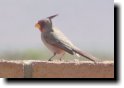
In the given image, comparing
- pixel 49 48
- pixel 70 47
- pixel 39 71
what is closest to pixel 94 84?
pixel 39 71

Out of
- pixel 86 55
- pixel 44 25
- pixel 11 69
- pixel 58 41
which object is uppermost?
pixel 44 25

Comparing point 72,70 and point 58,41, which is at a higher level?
point 58,41

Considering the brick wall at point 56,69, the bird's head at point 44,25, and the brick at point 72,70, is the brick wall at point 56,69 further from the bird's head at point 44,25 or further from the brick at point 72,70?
the bird's head at point 44,25

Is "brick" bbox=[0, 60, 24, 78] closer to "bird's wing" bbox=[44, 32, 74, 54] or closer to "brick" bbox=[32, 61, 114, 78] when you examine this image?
"brick" bbox=[32, 61, 114, 78]

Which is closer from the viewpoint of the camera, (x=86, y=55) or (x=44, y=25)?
(x=86, y=55)

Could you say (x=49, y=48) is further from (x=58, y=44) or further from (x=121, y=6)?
(x=121, y=6)

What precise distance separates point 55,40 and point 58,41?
0.09m

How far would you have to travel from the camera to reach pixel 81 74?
10.8ft

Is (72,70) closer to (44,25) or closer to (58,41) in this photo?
(58,41)

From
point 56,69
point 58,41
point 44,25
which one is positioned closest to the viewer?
point 56,69

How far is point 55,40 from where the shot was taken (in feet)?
13.5

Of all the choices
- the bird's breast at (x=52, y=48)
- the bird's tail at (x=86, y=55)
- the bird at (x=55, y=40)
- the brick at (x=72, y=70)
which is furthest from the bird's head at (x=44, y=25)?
the brick at (x=72, y=70)

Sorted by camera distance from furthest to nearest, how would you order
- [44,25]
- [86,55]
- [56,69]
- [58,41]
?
[44,25] < [58,41] < [86,55] < [56,69]

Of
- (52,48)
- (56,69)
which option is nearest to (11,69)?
(56,69)
